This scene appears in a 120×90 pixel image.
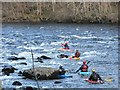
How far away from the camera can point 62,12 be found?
7644cm

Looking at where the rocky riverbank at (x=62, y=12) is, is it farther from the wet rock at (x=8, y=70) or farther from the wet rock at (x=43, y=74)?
the wet rock at (x=43, y=74)

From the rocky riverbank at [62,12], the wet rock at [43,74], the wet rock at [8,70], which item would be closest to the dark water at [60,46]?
the wet rock at [43,74]

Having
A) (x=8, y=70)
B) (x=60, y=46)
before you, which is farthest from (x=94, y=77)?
(x=60, y=46)

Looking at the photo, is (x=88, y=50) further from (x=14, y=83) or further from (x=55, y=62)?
(x=14, y=83)

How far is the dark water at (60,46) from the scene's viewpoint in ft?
88.8

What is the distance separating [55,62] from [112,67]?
462 cm

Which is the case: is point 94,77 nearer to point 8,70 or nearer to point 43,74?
point 43,74

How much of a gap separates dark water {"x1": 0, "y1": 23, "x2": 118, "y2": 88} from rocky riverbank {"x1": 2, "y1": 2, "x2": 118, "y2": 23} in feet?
36.6

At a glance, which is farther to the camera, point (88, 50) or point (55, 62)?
point (88, 50)

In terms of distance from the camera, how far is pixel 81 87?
25844 millimetres

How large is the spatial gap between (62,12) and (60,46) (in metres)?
33.7

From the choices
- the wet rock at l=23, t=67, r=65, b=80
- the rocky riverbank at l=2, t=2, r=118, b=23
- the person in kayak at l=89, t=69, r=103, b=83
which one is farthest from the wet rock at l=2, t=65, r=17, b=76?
the rocky riverbank at l=2, t=2, r=118, b=23

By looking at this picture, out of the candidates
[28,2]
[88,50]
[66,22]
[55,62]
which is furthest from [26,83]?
[28,2]

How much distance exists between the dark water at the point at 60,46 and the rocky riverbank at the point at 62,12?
36.6 ft
